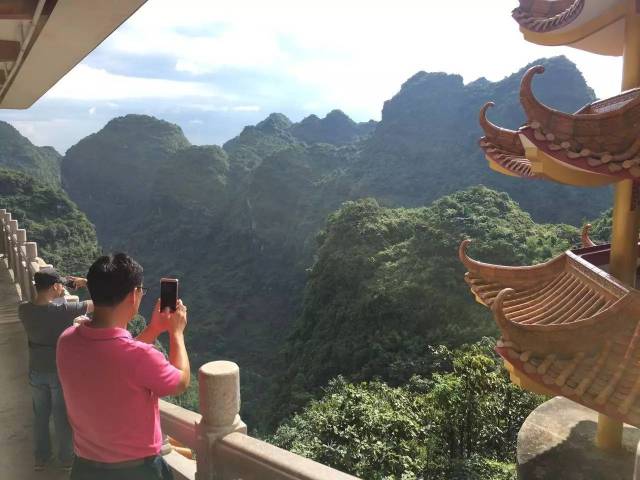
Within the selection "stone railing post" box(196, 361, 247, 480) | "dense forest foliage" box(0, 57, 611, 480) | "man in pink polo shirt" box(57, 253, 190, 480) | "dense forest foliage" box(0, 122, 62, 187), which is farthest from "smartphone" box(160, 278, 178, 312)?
"dense forest foliage" box(0, 122, 62, 187)

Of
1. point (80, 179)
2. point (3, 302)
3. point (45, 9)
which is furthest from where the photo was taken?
point (80, 179)

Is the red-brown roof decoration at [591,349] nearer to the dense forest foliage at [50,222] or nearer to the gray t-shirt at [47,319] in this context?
the gray t-shirt at [47,319]

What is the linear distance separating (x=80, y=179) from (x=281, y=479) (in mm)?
63649

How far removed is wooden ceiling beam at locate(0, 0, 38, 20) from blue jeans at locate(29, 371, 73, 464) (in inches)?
106

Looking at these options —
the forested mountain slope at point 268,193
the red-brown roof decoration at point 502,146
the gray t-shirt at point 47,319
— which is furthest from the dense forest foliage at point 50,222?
the red-brown roof decoration at point 502,146

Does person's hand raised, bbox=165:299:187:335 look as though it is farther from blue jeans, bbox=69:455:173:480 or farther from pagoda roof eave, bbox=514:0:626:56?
pagoda roof eave, bbox=514:0:626:56

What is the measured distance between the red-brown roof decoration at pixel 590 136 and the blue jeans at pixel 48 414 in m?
3.73

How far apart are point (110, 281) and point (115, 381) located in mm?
390

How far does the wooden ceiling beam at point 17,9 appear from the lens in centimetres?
391

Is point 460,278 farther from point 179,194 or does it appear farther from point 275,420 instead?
point 179,194

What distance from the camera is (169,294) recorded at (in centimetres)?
238

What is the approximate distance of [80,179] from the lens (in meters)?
59.6

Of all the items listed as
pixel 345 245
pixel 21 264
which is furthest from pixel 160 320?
pixel 345 245

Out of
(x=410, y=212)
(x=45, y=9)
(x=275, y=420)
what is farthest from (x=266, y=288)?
(x=45, y=9)
